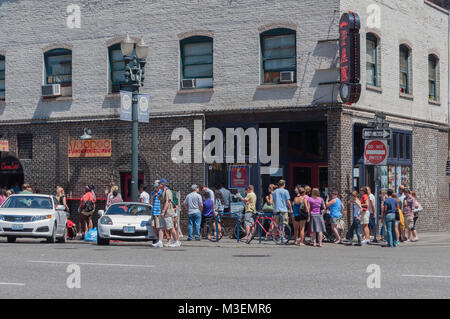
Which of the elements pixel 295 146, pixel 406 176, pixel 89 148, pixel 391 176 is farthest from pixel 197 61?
pixel 406 176

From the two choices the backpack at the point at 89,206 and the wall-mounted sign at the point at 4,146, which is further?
the wall-mounted sign at the point at 4,146

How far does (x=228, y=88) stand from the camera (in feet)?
85.1

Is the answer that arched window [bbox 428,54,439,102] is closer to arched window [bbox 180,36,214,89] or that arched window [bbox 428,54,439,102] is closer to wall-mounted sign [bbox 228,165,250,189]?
wall-mounted sign [bbox 228,165,250,189]

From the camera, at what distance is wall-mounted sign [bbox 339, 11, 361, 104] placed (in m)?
23.4

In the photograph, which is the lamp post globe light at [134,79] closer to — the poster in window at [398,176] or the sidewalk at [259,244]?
the sidewalk at [259,244]

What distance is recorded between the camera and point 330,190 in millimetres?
24094

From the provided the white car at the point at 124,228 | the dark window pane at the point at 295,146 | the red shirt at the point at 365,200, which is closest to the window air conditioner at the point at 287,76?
the dark window pane at the point at 295,146

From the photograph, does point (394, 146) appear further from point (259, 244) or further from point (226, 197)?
point (259, 244)

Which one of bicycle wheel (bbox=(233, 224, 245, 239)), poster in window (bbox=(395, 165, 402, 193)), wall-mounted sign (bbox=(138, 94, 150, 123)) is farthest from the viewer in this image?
poster in window (bbox=(395, 165, 402, 193))

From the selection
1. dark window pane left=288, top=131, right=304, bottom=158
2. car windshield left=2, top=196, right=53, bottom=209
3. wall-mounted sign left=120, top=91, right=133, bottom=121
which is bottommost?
car windshield left=2, top=196, right=53, bottom=209

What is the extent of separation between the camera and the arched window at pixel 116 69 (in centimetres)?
2803

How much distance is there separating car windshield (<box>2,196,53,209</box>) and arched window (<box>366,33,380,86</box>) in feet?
37.0

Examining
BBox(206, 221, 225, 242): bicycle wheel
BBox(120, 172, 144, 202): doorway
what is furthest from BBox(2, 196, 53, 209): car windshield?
BBox(120, 172, 144, 202): doorway
